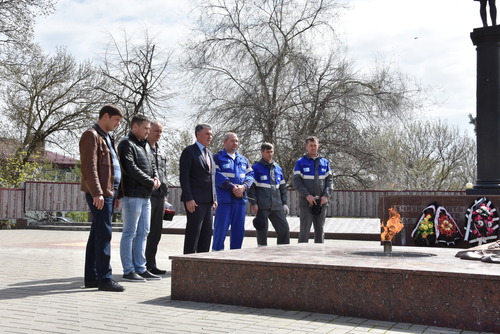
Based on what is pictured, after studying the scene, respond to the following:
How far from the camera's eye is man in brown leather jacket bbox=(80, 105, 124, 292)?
637cm

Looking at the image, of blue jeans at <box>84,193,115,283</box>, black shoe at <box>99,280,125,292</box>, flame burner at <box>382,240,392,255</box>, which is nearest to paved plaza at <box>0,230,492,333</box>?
black shoe at <box>99,280,125,292</box>

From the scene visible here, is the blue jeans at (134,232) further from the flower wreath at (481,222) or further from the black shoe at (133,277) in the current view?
the flower wreath at (481,222)

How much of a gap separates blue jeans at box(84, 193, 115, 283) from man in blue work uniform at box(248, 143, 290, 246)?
289 centimetres

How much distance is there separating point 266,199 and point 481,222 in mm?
4223

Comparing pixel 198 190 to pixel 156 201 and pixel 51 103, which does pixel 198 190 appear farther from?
pixel 51 103

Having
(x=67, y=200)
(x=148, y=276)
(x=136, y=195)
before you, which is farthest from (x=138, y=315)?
(x=67, y=200)

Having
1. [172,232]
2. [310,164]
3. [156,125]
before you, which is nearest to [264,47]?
[172,232]

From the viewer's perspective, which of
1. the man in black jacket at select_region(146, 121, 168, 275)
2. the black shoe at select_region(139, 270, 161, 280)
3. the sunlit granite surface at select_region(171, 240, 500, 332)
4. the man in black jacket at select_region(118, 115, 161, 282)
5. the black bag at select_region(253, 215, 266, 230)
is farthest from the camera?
the black bag at select_region(253, 215, 266, 230)

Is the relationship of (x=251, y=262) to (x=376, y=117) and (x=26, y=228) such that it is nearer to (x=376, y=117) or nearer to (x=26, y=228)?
(x=26, y=228)

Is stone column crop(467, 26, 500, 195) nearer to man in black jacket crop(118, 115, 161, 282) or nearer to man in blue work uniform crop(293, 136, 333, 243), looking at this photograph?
man in blue work uniform crop(293, 136, 333, 243)

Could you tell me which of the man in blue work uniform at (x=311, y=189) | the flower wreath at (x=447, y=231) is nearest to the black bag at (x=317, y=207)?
the man in blue work uniform at (x=311, y=189)

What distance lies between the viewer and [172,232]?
1961 centimetres

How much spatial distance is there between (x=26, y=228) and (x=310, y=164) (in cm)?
1549

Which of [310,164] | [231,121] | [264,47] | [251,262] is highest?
[264,47]
